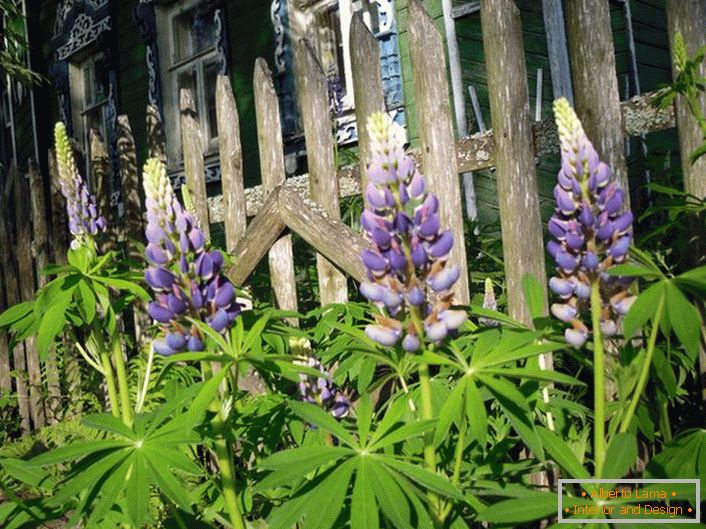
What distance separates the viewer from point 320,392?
186 cm

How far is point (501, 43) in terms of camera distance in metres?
2.36

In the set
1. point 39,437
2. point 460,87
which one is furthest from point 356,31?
point 460,87

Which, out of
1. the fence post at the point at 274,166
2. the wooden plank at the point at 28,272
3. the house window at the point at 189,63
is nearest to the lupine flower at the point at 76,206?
the fence post at the point at 274,166

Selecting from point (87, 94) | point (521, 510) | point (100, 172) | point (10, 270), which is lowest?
point (521, 510)

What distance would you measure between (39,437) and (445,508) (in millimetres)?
2950

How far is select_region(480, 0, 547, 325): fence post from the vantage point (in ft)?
7.60

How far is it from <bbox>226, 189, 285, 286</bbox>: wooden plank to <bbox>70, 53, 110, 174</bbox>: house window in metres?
8.04

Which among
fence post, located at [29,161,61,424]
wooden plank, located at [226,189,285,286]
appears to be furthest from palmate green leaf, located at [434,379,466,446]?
fence post, located at [29,161,61,424]

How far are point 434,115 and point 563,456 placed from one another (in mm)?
1556

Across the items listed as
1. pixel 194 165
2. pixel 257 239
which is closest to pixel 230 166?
pixel 194 165

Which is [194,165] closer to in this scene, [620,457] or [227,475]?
[227,475]

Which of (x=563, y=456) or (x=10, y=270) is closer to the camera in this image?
(x=563, y=456)

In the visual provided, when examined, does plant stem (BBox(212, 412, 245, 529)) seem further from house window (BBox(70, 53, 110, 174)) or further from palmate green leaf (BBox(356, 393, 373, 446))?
house window (BBox(70, 53, 110, 174))

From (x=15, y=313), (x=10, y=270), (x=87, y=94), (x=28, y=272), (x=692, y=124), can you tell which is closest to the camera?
(x=15, y=313)
